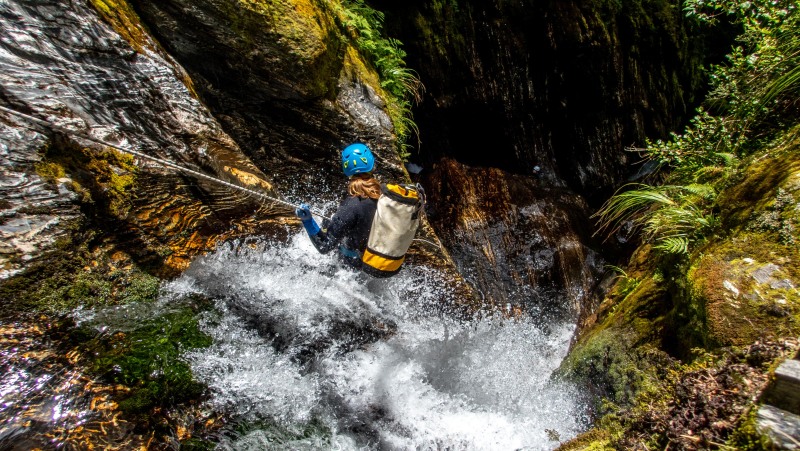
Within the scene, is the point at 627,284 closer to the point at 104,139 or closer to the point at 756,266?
the point at 756,266

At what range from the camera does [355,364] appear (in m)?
4.92

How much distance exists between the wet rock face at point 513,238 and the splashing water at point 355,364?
50.5 inches

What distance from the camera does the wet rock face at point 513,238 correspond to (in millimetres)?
7312

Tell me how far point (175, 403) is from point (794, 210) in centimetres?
528

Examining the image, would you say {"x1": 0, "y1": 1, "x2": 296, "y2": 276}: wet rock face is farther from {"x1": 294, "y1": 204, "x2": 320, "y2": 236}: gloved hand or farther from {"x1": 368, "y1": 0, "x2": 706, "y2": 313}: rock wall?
{"x1": 368, "y1": 0, "x2": 706, "y2": 313}: rock wall

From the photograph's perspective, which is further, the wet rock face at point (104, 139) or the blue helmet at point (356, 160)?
the blue helmet at point (356, 160)

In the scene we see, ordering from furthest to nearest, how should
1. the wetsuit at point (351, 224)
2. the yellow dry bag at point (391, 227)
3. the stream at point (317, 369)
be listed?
1. the wetsuit at point (351, 224)
2. the yellow dry bag at point (391, 227)
3. the stream at point (317, 369)

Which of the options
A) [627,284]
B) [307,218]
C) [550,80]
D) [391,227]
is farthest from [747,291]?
[550,80]

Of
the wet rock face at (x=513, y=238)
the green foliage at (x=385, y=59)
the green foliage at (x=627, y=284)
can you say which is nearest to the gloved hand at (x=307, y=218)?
the green foliage at (x=385, y=59)

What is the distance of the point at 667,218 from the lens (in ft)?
14.5

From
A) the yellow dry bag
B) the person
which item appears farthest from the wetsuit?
the yellow dry bag

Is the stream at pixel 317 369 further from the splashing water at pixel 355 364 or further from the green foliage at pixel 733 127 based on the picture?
the green foliage at pixel 733 127

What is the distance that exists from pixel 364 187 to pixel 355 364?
7.31ft

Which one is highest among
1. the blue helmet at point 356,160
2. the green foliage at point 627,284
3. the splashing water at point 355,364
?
the blue helmet at point 356,160
